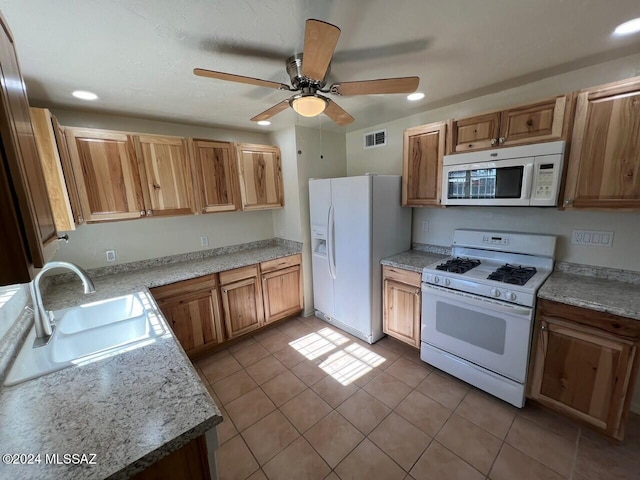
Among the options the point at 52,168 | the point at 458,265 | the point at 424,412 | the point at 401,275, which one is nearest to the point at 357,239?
the point at 401,275

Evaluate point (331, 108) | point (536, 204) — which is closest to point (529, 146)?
point (536, 204)

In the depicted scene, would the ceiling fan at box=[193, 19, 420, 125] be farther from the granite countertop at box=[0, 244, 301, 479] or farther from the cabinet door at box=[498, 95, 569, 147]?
the granite countertop at box=[0, 244, 301, 479]

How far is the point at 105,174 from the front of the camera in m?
2.14

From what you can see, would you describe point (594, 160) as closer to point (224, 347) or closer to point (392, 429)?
point (392, 429)

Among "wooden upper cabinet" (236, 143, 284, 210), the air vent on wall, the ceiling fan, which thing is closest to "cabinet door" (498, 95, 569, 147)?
the ceiling fan

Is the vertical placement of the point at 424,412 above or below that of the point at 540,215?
below

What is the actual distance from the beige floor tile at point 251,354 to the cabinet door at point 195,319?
263 mm

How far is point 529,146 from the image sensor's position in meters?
1.83

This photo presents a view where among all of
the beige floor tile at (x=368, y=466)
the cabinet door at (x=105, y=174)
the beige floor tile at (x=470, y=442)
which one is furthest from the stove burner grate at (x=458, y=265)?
the cabinet door at (x=105, y=174)

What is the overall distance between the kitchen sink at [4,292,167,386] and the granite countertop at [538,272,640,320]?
2.44 metres

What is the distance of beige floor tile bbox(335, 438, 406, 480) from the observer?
1.52m

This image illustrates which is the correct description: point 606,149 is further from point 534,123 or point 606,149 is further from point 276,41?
point 276,41

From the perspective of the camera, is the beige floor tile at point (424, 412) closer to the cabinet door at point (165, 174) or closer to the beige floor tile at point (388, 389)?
the beige floor tile at point (388, 389)

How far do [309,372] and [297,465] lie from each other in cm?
83
